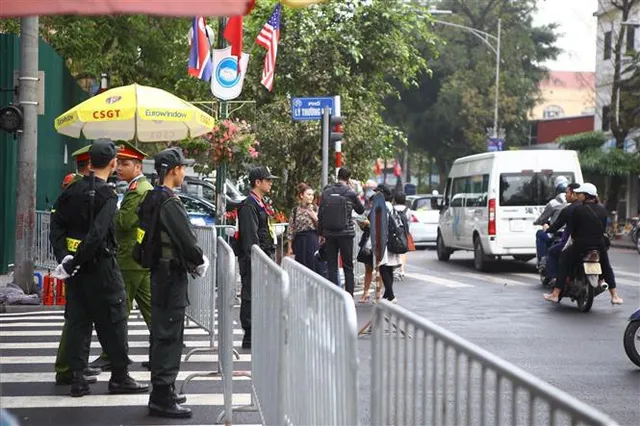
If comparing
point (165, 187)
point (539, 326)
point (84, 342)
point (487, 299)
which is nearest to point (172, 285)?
point (165, 187)

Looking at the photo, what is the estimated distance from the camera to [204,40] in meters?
17.6

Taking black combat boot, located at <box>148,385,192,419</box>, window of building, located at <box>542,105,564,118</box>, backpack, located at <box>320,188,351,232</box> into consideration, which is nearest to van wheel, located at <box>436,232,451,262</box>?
backpack, located at <box>320,188,351,232</box>

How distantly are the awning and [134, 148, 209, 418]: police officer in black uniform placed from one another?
10.4 ft

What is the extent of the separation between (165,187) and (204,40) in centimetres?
1031

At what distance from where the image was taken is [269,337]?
6.02 m

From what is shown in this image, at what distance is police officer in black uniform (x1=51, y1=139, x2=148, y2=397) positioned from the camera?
26.4 ft

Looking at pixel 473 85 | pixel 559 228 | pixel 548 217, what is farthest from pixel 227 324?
pixel 473 85

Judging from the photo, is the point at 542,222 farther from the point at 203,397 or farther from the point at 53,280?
the point at 203,397

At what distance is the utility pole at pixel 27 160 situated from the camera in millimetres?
14836

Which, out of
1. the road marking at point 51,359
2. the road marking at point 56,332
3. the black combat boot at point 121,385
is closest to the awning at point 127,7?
the black combat boot at point 121,385

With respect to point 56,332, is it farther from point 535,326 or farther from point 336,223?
point 535,326

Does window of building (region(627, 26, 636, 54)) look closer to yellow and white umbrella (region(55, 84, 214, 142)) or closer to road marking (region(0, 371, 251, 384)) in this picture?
yellow and white umbrella (region(55, 84, 214, 142))

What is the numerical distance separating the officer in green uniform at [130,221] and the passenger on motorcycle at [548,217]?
9.81 m

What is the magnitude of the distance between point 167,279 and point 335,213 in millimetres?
6948
